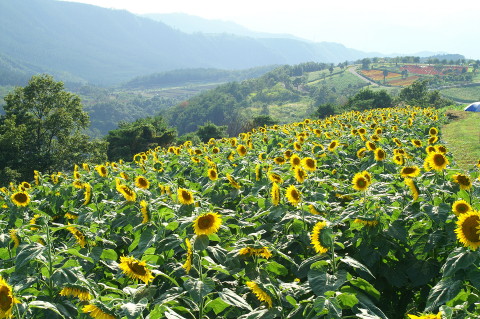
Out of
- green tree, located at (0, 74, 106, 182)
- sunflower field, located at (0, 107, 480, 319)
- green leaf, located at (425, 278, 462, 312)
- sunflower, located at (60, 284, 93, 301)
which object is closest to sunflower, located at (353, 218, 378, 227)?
sunflower field, located at (0, 107, 480, 319)

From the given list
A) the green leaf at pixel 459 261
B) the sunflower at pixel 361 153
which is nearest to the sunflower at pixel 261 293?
the green leaf at pixel 459 261

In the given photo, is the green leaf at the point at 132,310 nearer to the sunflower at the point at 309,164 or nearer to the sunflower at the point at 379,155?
the sunflower at the point at 309,164

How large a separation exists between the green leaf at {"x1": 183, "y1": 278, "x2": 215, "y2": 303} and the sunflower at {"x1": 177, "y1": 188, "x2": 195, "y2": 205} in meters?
1.33

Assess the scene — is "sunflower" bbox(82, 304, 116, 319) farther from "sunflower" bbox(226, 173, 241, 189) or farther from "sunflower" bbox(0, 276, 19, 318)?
"sunflower" bbox(226, 173, 241, 189)

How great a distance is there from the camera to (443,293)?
95.6 inches

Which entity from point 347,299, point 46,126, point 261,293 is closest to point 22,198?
point 261,293

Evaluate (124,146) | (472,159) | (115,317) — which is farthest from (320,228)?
(124,146)

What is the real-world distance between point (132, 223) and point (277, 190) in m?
1.43

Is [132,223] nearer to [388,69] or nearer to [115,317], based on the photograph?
[115,317]

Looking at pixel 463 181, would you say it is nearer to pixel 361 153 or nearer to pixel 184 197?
pixel 184 197

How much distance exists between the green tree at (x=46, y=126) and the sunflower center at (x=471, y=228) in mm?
33942

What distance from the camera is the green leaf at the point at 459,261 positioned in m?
2.44

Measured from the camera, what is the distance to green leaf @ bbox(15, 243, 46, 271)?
8.15 ft

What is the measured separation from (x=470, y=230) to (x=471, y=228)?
0.01m
